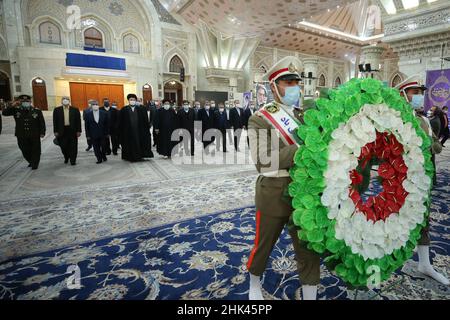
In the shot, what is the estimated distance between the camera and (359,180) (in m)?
1.30

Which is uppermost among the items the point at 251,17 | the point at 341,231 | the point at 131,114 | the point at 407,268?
the point at 251,17

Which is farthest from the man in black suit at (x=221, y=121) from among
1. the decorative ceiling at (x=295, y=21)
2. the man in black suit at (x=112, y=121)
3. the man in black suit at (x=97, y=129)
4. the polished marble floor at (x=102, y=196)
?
the decorative ceiling at (x=295, y=21)

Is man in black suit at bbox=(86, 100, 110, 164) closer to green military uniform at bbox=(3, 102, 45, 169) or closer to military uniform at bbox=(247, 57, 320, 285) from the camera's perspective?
Answer: green military uniform at bbox=(3, 102, 45, 169)

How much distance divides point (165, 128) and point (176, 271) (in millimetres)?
4953

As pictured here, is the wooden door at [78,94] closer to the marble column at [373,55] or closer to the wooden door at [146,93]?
the wooden door at [146,93]

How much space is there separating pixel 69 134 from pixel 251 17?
488 inches

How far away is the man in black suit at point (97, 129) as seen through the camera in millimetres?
5887

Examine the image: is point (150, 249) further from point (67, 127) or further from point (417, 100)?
point (67, 127)

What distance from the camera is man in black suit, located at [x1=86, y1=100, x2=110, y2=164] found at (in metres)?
5.89

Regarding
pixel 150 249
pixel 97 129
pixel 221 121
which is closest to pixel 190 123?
pixel 221 121

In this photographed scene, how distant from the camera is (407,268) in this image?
201 centimetres

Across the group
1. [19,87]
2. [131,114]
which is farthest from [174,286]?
[19,87]
